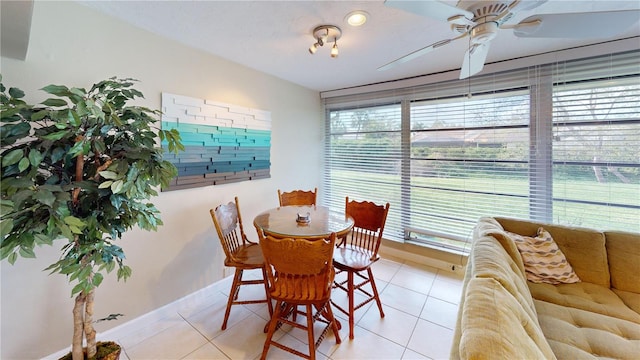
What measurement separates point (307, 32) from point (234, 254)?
1921 mm

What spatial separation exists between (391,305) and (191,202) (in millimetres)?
2079

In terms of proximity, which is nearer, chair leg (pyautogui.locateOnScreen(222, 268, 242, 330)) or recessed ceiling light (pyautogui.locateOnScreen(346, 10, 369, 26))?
recessed ceiling light (pyautogui.locateOnScreen(346, 10, 369, 26))

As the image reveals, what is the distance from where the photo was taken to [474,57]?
163cm

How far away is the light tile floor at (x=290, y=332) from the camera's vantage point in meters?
1.71

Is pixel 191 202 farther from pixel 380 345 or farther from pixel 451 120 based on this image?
pixel 451 120

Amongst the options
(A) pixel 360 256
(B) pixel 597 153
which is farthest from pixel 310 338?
(B) pixel 597 153

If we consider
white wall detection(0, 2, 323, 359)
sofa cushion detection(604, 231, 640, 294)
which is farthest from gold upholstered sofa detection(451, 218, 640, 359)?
white wall detection(0, 2, 323, 359)

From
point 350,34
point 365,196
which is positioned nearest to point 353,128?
point 365,196

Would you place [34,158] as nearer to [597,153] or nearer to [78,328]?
[78,328]

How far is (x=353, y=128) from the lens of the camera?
11.9 feet

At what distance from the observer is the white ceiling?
159 centimetres

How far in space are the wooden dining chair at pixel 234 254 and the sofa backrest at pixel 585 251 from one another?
2304mm

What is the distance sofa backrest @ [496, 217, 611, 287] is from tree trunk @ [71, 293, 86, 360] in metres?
3.08

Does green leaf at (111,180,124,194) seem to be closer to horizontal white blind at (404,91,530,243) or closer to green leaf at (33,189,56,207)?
green leaf at (33,189,56,207)
